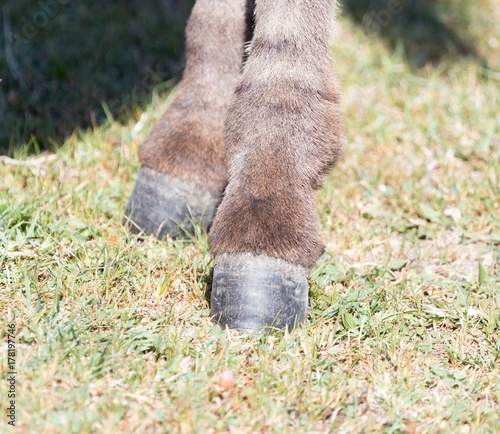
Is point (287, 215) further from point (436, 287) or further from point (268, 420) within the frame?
point (436, 287)

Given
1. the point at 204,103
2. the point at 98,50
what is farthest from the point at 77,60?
the point at 204,103

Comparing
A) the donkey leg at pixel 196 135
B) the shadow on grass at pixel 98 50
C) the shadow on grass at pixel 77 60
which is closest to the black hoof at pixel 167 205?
the donkey leg at pixel 196 135

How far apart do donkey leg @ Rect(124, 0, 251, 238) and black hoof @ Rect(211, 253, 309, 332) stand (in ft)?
1.72

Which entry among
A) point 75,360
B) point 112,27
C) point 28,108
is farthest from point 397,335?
point 112,27

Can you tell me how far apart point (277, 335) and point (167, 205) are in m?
0.82

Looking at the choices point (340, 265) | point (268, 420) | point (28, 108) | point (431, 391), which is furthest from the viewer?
point (28, 108)

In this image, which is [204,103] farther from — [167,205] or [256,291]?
[256,291]

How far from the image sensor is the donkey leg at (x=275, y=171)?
6.51ft

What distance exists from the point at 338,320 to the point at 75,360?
100cm

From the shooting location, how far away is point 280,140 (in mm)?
2027

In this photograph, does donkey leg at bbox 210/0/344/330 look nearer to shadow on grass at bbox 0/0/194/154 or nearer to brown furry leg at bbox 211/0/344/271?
brown furry leg at bbox 211/0/344/271

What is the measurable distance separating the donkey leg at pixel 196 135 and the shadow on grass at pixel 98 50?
94cm

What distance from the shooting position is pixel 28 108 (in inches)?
140

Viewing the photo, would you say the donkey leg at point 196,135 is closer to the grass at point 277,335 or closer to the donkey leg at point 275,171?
the grass at point 277,335
